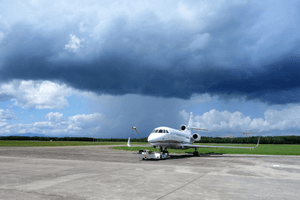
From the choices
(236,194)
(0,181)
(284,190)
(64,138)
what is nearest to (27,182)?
(0,181)

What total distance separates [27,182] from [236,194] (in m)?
9.46

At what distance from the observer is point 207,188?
9.75 m

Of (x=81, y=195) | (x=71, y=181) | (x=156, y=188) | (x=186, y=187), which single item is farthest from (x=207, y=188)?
(x=71, y=181)

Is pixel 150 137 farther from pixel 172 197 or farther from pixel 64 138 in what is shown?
pixel 64 138

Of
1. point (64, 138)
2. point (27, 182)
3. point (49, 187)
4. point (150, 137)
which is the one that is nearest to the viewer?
point (49, 187)

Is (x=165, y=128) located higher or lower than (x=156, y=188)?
higher

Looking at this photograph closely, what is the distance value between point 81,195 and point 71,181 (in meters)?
3.11

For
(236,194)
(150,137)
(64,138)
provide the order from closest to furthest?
1. (236,194)
2. (150,137)
3. (64,138)

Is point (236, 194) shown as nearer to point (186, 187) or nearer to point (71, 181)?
point (186, 187)

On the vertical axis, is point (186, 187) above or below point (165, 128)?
below

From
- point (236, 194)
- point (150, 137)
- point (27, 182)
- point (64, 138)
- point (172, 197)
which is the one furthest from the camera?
point (64, 138)

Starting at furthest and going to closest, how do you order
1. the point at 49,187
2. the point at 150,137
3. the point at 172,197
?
the point at 150,137 → the point at 49,187 → the point at 172,197

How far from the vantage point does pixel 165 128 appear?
29422 mm

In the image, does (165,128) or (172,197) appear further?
(165,128)
